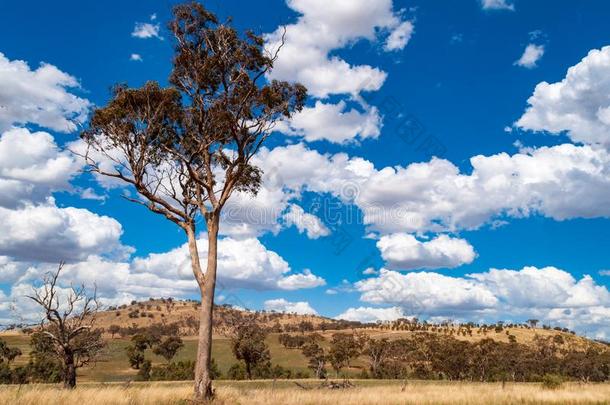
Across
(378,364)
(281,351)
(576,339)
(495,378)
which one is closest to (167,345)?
(281,351)

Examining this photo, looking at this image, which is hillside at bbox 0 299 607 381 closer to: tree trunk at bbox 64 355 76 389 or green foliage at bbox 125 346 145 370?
green foliage at bbox 125 346 145 370

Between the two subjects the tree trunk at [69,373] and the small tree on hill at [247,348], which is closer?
the tree trunk at [69,373]

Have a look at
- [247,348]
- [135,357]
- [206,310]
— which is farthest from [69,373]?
[135,357]

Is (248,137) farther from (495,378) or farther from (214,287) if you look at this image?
(495,378)

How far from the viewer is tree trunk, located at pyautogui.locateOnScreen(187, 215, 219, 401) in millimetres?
21078

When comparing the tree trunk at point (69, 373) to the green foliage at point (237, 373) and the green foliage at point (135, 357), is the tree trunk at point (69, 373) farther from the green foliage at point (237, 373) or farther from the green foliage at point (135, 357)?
the green foliage at point (135, 357)

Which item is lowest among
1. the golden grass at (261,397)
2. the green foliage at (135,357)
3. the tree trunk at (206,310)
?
the green foliage at (135,357)

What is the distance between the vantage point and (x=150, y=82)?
25734 mm

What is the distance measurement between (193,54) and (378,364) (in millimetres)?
72461

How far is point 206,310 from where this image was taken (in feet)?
72.7

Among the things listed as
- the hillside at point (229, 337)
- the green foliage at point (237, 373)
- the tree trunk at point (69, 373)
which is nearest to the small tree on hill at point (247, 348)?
the green foliage at point (237, 373)

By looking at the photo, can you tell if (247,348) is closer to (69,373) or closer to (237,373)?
(237,373)

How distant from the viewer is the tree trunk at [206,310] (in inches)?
830

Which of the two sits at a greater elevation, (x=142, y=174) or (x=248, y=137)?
(x=248, y=137)
